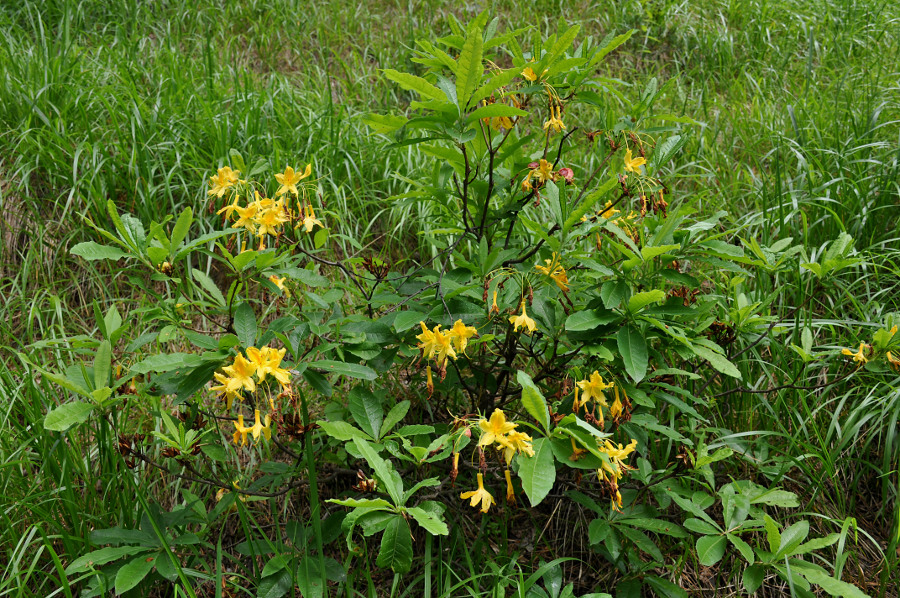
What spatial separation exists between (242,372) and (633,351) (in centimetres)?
84

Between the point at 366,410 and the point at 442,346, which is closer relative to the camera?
the point at 442,346

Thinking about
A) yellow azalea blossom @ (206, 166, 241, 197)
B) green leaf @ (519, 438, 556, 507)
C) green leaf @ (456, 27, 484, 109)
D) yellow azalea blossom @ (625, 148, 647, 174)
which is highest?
green leaf @ (456, 27, 484, 109)

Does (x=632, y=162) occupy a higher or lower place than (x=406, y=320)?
higher

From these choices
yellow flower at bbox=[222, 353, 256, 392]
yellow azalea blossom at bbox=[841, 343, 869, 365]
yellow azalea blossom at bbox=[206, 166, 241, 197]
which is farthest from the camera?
yellow azalea blossom at bbox=[841, 343, 869, 365]

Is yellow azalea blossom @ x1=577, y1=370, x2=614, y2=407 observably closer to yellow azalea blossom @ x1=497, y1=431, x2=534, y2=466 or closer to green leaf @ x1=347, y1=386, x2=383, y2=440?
yellow azalea blossom @ x1=497, y1=431, x2=534, y2=466

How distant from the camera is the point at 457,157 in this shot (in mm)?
1689

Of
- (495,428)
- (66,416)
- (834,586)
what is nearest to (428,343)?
A: (495,428)

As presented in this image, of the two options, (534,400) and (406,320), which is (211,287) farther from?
(534,400)

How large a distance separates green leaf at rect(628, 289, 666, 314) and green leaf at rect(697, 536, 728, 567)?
564mm

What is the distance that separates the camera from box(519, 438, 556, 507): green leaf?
1.17 m

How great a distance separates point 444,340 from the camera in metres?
1.40

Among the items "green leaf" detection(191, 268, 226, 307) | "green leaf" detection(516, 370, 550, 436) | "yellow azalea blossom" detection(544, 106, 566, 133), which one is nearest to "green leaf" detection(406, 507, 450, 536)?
"green leaf" detection(516, 370, 550, 436)

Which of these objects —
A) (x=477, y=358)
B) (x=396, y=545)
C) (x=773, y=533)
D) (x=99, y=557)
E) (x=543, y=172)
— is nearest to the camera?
(x=396, y=545)

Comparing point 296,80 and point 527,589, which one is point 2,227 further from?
point 527,589
